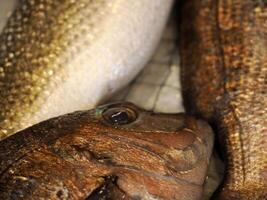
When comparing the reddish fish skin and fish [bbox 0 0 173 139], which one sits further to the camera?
fish [bbox 0 0 173 139]

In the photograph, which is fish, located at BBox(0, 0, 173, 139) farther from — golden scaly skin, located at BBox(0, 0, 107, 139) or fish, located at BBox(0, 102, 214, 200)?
fish, located at BBox(0, 102, 214, 200)

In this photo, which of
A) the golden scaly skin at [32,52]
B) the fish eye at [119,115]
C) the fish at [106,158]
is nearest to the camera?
the fish at [106,158]

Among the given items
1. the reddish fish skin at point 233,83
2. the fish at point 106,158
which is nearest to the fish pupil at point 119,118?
the fish at point 106,158

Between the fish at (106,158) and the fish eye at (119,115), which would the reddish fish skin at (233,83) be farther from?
the fish eye at (119,115)

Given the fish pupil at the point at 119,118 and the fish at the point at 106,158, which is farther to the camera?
the fish pupil at the point at 119,118

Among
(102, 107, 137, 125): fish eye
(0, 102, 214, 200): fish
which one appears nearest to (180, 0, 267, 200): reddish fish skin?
(0, 102, 214, 200): fish

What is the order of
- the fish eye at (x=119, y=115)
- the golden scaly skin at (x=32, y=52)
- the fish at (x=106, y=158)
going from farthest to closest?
the golden scaly skin at (x=32, y=52) → the fish eye at (x=119, y=115) → the fish at (x=106, y=158)

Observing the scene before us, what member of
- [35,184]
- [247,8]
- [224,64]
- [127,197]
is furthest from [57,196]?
[247,8]
